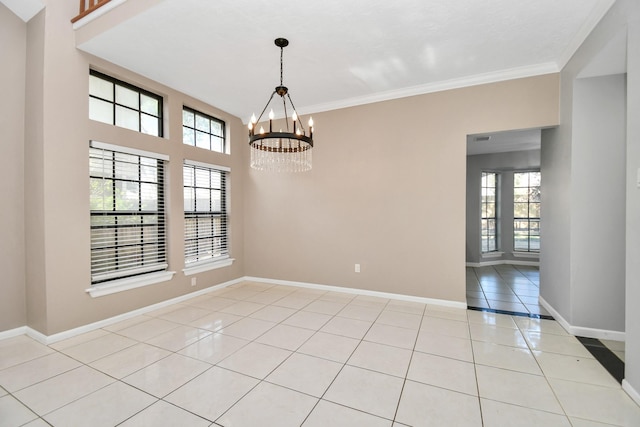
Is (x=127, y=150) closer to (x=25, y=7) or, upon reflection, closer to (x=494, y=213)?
(x=25, y=7)

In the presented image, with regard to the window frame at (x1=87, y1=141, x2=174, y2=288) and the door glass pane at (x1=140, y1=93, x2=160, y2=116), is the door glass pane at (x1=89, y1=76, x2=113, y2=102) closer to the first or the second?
the door glass pane at (x1=140, y1=93, x2=160, y2=116)

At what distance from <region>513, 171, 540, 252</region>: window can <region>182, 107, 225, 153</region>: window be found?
661 centimetres

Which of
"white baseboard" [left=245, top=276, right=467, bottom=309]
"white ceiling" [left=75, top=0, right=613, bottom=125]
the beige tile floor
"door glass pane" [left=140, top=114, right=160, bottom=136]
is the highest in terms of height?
"white ceiling" [left=75, top=0, right=613, bottom=125]

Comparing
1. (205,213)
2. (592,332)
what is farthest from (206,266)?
(592,332)

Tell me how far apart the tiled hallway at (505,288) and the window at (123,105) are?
482cm

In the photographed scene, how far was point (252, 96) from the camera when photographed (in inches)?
159

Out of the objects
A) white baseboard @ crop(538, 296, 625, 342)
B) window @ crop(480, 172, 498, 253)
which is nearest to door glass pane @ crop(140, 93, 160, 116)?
white baseboard @ crop(538, 296, 625, 342)

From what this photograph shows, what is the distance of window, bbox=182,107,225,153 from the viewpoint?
4145 mm

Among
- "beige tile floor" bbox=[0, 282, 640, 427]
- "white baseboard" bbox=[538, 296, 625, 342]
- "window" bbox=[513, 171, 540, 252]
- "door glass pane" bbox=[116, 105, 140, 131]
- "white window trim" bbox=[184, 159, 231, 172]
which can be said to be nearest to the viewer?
"beige tile floor" bbox=[0, 282, 640, 427]

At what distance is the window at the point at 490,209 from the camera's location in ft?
22.4

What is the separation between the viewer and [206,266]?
4.29 metres

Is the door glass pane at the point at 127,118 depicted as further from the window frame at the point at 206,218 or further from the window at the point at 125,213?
the window frame at the point at 206,218

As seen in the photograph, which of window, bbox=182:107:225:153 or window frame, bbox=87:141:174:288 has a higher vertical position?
window, bbox=182:107:225:153

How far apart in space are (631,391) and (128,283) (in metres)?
4.48
